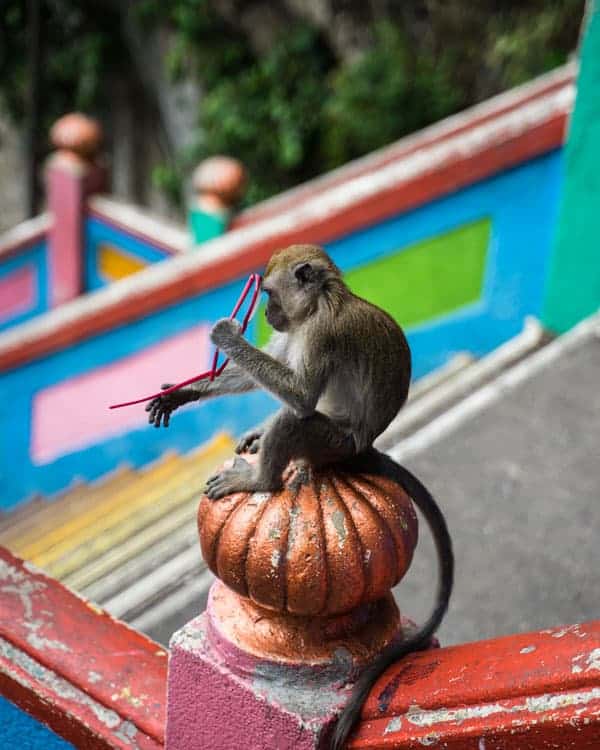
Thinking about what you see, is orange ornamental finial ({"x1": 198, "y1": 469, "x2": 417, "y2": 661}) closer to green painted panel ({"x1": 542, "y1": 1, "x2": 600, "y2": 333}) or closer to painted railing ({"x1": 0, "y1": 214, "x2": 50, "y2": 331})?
green painted panel ({"x1": 542, "y1": 1, "x2": 600, "y2": 333})

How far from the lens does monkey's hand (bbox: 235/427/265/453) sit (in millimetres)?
1758

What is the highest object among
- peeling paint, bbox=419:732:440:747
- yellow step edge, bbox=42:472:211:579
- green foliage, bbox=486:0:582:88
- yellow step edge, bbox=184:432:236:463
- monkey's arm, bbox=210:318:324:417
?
monkey's arm, bbox=210:318:324:417

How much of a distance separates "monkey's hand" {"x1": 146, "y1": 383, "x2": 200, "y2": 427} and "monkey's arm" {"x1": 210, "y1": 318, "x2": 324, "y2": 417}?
0.34ft

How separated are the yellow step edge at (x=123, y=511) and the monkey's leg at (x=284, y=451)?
239 centimetres

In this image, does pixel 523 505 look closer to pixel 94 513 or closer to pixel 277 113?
pixel 94 513

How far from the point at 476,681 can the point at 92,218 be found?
5.37 metres

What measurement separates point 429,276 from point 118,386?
4.37 feet

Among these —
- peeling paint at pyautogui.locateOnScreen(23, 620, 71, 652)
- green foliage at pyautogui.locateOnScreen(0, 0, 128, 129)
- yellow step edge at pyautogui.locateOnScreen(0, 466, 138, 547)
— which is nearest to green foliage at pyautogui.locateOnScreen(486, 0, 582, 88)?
green foliage at pyautogui.locateOnScreen(0, 0, 128, 129)

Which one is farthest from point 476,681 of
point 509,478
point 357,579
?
point 509,478

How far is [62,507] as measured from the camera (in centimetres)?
475

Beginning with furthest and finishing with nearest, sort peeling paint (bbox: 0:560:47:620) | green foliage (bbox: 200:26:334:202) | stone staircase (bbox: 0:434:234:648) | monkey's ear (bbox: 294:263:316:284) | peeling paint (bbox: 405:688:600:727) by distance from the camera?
green foliage (bbox: 200:26:334:202), stone staircase (bbox: 0:434:234:648), peeling paint (bbox: 0:560:47:620), monkey's ear (bbox: 294:263:316:284), peeling paint (bbox: 405:688:600:727)

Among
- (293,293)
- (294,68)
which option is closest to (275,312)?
(293,293)

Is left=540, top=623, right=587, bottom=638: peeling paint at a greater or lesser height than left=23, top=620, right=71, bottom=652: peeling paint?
greater

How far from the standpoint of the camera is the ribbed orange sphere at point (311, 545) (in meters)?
1.40
